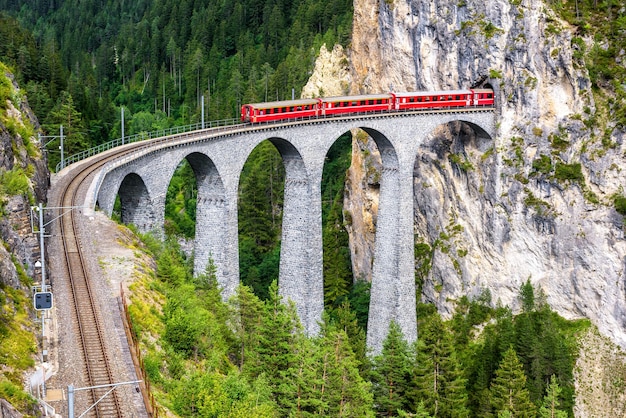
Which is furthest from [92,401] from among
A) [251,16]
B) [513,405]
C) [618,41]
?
[251,16]

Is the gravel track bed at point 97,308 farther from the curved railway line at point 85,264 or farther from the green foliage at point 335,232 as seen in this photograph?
the green foliage at point 335,232

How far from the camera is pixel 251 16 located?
150 metres

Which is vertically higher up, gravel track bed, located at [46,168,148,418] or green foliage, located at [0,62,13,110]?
green foliage, located at [0,62,13,110]

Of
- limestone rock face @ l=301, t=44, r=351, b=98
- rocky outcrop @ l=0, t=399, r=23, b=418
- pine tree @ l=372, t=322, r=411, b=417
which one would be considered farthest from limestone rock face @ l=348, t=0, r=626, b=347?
rocky outcrop @ l=0, t=399, r=23, b=418

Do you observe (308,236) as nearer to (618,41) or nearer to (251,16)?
(618,41)

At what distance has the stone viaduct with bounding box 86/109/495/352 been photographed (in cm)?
5553

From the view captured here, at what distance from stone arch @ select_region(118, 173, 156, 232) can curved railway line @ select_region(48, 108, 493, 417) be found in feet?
6.62

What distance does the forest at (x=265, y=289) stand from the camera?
38.9 metres

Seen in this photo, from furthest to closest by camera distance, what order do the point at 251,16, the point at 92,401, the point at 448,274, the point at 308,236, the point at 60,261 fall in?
the point at 251,16 < the point at 448,274 < the point at 308,236 < the point at 60,261 < the point at 92,401

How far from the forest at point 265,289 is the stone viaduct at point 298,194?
2713 millimetres

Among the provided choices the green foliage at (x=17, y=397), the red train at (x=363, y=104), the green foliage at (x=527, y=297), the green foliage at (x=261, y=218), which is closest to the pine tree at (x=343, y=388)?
the green foliage at (x=17, y=397)

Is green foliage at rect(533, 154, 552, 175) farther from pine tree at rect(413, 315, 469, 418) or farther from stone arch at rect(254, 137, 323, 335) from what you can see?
pine tree at rect(413, 315, 469, 418)

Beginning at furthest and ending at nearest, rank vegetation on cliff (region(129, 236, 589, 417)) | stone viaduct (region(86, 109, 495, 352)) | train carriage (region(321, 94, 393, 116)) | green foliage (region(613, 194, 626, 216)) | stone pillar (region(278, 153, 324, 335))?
green foliage (region(613, 194, 626, 216)), train carriage (region(321, 94, 393, 116)), stone pillar (region(278, 153, 324, 335)), stone viaduct (region(86, 109, 495, 352)), vegetation on cliff (region(129, 236, 589, 417))

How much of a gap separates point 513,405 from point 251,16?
108 metres
